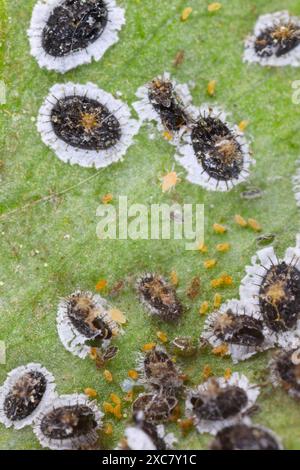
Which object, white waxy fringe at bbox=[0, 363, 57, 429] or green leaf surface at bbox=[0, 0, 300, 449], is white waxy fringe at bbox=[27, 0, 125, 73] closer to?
green leaf surface at bbox=[0, 0, 300, 449]

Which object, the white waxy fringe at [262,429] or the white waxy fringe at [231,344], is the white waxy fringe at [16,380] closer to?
the white waxy fringe at [231,344]

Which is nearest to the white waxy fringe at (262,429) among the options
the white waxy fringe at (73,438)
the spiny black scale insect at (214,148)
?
the white waxy fringe at (73,438)

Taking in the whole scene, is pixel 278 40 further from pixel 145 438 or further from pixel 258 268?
pixel 145 438

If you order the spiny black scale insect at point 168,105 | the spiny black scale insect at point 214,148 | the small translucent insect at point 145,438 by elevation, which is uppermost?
the spiny black scale insect at point 168,105

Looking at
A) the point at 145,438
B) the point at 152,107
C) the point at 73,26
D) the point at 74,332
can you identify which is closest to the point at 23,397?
the point at 74,332

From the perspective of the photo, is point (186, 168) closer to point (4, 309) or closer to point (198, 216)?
point (198, 216)

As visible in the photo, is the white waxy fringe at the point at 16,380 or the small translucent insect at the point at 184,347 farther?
the small translucent insect at the point at 184,347
